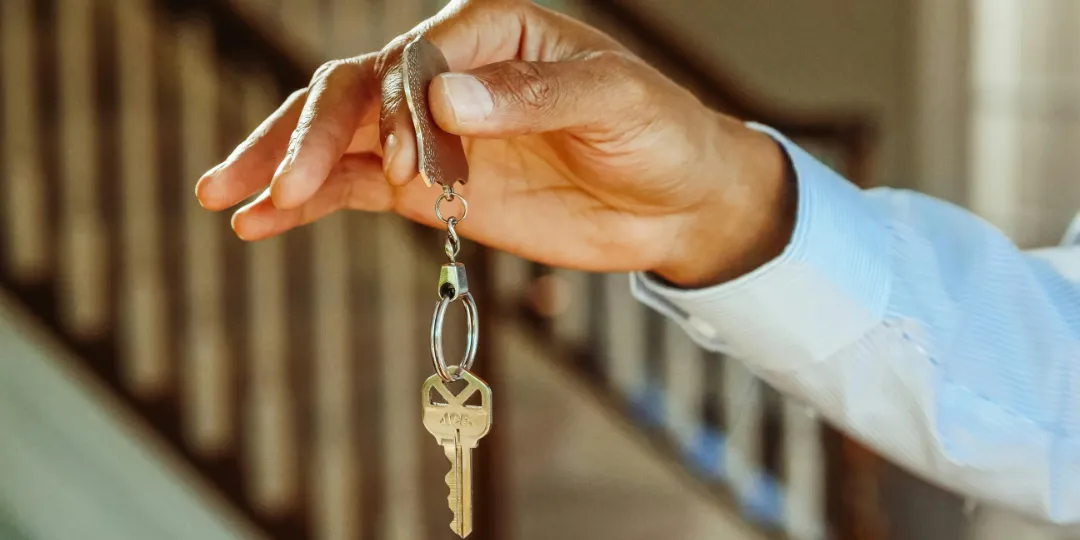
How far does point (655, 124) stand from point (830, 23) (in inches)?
126

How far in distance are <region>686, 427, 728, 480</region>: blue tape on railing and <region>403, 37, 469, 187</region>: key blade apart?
7.57 feet

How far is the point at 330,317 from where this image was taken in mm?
2867

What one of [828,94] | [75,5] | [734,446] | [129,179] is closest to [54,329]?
[129,179]

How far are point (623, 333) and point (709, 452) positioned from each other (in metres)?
0.45

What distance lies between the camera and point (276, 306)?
2.71 m

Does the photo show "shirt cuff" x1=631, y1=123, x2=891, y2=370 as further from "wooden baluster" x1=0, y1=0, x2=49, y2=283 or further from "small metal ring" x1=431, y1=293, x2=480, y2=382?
"wooden baluster" x1=0, y1=0, x2=49, y2=283

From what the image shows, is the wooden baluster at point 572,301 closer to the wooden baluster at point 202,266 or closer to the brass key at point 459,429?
the wooden baluster at point 202,266

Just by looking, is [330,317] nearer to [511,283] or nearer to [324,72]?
[511,283]

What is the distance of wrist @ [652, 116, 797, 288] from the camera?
0.96 m

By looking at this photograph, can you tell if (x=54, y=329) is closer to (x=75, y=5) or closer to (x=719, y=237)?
(x=75, y=5)

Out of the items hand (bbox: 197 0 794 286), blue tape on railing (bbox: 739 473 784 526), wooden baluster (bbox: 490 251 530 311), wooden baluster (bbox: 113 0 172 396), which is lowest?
blue tape on railing (bbox: 739 473 784 526)

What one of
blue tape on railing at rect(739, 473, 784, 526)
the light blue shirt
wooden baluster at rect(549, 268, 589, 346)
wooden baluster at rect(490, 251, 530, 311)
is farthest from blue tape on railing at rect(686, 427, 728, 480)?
the light blue shirt

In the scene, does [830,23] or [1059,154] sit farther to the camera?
[830,23]

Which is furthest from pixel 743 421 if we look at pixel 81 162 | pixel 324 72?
pixel 324 72
